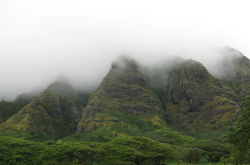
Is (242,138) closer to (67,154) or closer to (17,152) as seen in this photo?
(67,154)

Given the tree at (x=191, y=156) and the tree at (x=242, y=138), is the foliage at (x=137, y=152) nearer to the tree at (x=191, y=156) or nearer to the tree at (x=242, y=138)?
the tree at (x=191, y=156)

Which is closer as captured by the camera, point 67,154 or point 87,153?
point 67,154

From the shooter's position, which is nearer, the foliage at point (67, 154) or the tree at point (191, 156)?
the foliage at point (67, 154)

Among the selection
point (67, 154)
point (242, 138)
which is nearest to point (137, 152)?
point (67, 154)

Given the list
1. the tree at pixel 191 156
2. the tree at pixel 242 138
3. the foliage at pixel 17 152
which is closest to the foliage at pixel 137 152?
the tree at pixel 191 156

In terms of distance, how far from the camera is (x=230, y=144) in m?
29.0

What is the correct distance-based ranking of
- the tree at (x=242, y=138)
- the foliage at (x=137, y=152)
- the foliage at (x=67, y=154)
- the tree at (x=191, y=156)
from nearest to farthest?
1. the tree at (x=242, y=138)
2. the foliage at (x=67, y=154)
3. the foliage at (x=137, y=152)
4. the tree at (x=191, y=156)

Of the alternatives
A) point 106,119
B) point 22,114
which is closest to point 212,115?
point 106,119

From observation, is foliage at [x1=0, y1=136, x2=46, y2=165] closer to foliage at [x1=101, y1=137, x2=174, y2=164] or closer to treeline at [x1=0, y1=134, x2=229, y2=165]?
treeline at [x1=0, y1=134, x2=229, y2=165]

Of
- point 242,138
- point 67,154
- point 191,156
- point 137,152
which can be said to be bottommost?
point 191,156

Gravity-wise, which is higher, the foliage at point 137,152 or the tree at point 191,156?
the foliage at point 137,152

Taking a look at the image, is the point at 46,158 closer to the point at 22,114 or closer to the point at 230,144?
the point at 230,144

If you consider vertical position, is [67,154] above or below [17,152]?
above

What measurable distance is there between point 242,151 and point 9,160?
219 feet
